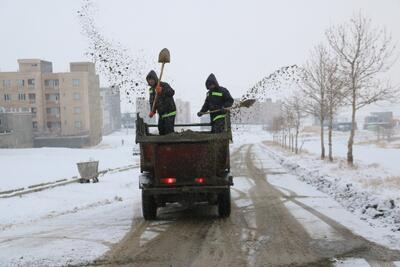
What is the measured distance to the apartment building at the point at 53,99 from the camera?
7662 centimetres

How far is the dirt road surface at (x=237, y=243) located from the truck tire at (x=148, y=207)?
0.18 meters

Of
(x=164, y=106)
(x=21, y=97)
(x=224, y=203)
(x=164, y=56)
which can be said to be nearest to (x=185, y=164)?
(x=224, y=203)

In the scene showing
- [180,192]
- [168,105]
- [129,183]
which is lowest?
[129,183]

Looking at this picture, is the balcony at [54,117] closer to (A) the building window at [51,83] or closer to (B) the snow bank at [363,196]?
(A) the building window at [51,83]

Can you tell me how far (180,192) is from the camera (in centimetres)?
816

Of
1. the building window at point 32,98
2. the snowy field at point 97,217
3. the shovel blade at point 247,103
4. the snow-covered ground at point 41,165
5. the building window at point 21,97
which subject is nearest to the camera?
the snowy field at point 97,217

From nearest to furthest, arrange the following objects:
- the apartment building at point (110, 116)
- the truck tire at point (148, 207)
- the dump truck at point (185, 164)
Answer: the dump truck at point (185, 164) < the truck tire at point (148, 207) < the apartment building at point (110, 116)

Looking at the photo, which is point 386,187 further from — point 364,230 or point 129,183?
point 129,183

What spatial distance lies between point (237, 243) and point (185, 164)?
2.07 m

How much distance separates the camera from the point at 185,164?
8.19 metres

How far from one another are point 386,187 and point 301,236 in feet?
17.5

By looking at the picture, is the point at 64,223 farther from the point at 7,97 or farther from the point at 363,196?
the point at 7,97

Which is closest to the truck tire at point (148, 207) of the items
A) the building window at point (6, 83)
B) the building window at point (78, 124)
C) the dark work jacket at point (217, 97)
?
the dark work jacket at point (217, 97)

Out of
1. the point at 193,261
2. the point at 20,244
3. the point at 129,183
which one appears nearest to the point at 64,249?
the point at 20,244
